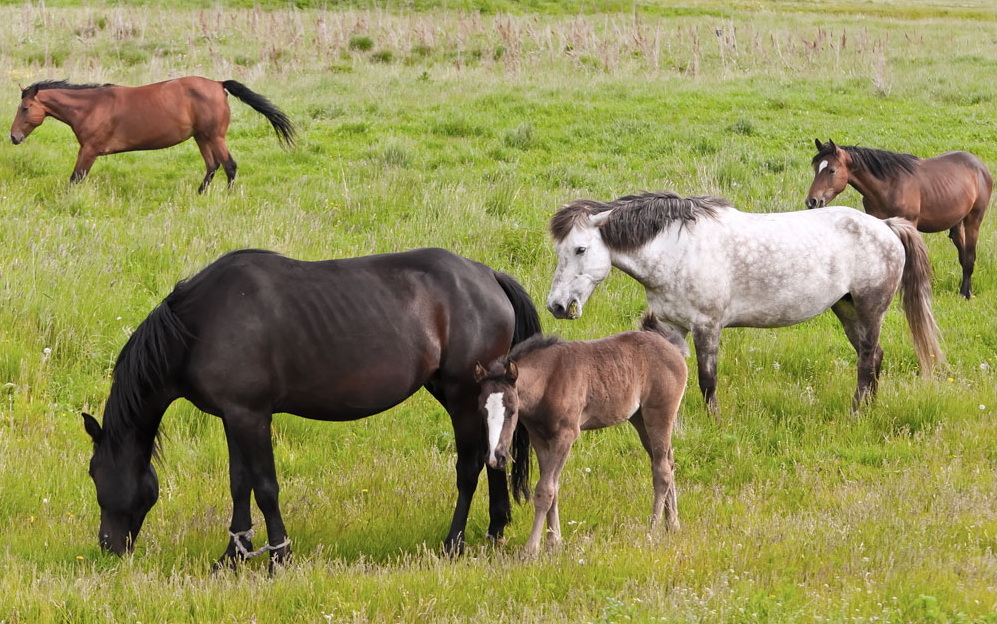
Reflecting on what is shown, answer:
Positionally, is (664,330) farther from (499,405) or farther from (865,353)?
(865,353)

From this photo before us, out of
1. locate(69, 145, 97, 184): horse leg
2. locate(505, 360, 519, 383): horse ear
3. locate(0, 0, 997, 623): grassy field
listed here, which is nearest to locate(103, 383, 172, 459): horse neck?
locate(0, 0, 997, 623): grassy field

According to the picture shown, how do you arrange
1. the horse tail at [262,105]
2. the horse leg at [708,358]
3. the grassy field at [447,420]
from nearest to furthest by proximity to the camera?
1. the grassy field at [447,420]
2. the horse leg at [708,358]
3. the horse tail at [262,105]

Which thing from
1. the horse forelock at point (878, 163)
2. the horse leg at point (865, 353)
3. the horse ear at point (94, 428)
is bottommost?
the horse leg at point (865, 353)

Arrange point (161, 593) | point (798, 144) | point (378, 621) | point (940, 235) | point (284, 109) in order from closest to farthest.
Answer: point (378, 621) → point (161, 593) → point (940, 235) → point (798, 144) → point (284, 109)

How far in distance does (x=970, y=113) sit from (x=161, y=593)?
1841cm

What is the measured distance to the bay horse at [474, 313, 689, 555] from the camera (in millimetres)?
5121

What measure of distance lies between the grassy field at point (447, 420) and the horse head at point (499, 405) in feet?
2.04

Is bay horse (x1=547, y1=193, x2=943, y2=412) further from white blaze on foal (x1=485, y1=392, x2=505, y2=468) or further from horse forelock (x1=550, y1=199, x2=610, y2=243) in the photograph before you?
white blaze on foal (x1=485, y1=392, x2=505, y2=468)

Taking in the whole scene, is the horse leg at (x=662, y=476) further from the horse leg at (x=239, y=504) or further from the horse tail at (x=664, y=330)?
the horse leg at (x=239, y=504)

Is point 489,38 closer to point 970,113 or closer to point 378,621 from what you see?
point 970,113

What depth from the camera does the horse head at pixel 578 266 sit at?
264 inches

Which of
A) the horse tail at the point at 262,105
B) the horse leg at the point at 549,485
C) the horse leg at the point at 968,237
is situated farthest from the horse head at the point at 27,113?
the horse leg at the point at 968,237

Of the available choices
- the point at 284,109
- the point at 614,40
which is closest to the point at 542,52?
the point at 614,40

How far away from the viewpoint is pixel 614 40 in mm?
23781
